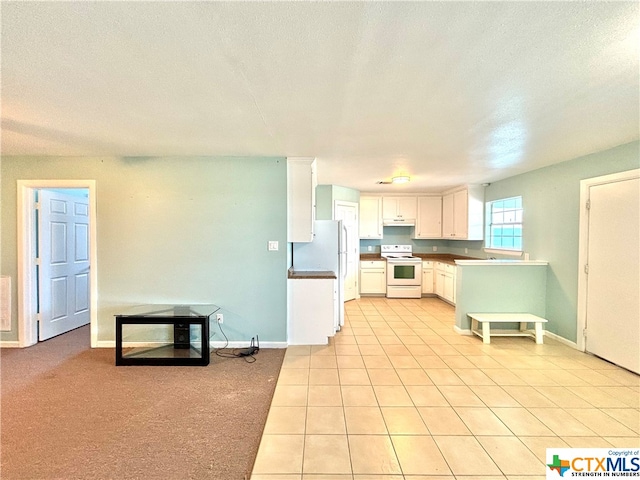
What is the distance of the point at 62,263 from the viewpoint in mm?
4172

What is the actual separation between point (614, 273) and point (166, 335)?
5103 mm

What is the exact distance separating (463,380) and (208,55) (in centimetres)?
330

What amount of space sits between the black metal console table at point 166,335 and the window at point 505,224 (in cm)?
471

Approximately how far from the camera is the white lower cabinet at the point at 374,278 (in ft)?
21.8

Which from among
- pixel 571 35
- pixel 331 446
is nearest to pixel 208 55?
pixel 571 35

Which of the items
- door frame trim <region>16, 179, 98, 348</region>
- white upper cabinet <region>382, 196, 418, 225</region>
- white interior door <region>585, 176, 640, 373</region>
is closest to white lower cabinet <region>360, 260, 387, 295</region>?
white upper cabinet <region>382, 196, 418, 225</region>

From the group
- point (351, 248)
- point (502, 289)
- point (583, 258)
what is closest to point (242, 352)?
point (351, 248)

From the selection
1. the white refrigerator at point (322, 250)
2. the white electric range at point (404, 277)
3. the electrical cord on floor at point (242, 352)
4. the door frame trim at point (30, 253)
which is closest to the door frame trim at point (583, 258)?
the white refrigerator at point (322, 250)

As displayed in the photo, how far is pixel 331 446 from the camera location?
6.48 ft

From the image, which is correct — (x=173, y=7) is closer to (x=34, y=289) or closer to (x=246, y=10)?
(x=246, y=10)

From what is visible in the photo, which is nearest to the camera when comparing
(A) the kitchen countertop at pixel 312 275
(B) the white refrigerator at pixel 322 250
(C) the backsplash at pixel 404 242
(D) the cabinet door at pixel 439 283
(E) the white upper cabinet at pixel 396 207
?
(A) the kitchen countertop at pixel 312 275

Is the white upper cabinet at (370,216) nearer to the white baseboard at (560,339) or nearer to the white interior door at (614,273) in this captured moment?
the white baseboard at (560,339)

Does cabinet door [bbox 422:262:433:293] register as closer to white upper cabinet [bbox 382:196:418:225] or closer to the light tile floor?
white upper cabinet [bbox 382:196:418:225]

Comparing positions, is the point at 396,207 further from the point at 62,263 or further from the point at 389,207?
the point at 62,263
